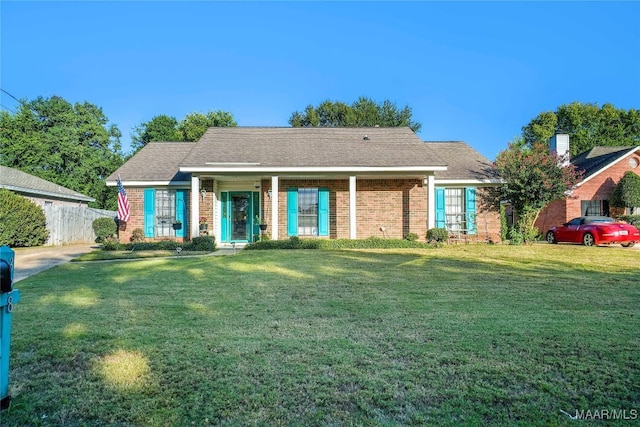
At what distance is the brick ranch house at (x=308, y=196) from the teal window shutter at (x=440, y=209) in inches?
1.8

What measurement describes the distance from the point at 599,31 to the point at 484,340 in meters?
17.4

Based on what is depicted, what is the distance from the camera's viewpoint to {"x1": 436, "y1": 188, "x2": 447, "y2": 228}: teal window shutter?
54.5 ft

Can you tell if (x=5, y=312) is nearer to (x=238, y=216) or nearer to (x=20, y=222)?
(x=238, y=216)

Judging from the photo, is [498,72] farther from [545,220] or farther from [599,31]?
[545,220]

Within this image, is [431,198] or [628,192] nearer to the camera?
[431,198]

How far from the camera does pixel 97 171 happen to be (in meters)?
32.8

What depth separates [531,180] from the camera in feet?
50.5

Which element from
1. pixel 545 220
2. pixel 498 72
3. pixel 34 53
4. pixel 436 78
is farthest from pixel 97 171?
pixel 545 220

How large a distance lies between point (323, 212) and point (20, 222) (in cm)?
1342

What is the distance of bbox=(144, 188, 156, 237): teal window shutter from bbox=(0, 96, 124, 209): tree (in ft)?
62.1

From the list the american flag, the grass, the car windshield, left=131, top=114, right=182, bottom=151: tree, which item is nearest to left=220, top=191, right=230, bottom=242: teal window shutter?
the american flag

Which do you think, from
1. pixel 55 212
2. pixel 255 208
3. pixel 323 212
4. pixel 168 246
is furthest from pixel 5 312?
pixel 55 212

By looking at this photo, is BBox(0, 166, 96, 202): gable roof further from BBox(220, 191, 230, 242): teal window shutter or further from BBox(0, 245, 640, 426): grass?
BBox(0, 245, 640, 426): grass

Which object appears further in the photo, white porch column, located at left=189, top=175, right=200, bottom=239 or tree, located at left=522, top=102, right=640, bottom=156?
tree, located at left=522, top=102, right=640, bottom=156
